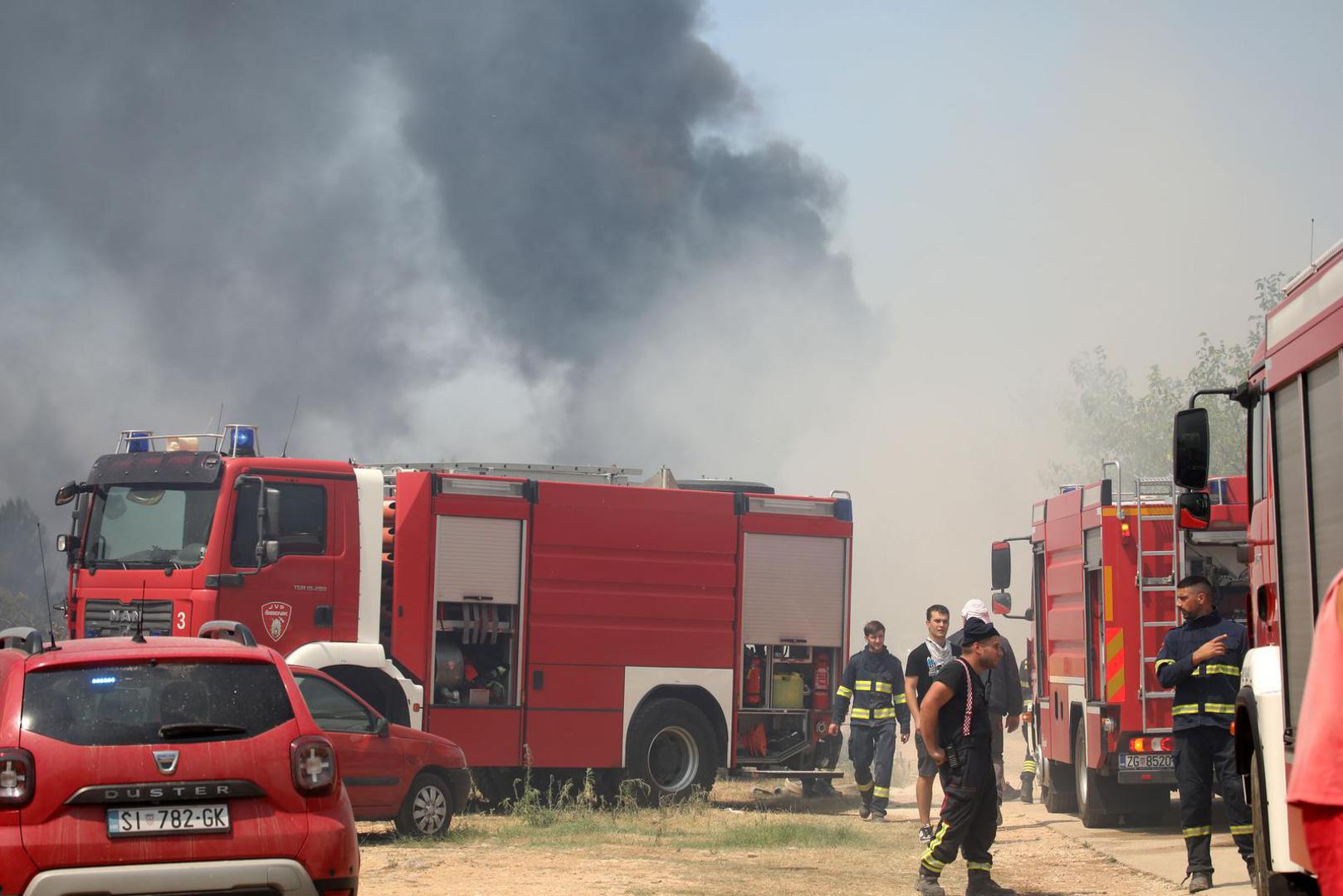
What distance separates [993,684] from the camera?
12.0m

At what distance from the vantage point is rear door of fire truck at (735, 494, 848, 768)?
15.7 meters

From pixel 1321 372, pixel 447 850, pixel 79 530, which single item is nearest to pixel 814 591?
pixel 447 850

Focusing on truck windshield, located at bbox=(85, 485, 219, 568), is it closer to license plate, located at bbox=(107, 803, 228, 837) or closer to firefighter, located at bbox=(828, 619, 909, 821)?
firefighter, located at bbox=(828, 619, 909, 821)

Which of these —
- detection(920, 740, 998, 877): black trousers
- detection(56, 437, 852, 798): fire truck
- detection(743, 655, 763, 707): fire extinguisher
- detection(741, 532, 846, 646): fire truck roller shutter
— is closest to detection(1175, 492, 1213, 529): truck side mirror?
detection(920, 740, 998, 877): black trousers

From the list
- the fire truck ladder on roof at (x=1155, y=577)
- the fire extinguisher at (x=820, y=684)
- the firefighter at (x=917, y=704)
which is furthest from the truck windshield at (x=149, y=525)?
the fire truck ladder on roof at (x=1155, y=577)

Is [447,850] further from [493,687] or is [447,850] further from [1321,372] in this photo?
[1321,372]

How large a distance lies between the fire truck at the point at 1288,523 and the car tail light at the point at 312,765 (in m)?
3.68

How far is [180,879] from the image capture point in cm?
632

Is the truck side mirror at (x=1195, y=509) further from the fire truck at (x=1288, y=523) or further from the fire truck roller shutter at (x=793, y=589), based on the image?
the fire truck roller shutter at (x=793, y=589)

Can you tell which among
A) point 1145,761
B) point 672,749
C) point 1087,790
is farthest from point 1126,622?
point 672,749

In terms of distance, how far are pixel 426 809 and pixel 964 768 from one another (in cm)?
444

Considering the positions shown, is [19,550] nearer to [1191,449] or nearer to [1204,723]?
[1204,723]

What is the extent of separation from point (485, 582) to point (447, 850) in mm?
3413

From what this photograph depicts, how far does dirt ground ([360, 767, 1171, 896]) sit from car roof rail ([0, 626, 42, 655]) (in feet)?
9.14
